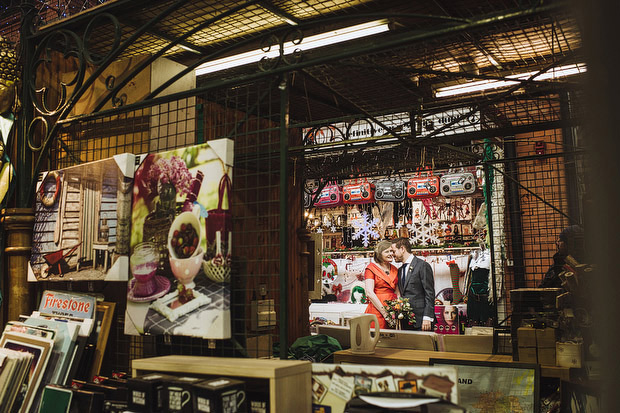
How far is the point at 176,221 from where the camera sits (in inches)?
100

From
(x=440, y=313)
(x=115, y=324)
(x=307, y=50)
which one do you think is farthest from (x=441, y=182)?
(x=115, y=324)

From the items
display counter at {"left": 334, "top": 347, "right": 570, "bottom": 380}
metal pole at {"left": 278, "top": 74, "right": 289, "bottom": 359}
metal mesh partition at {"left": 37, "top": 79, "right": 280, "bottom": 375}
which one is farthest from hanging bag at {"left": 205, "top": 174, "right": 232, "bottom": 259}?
display counter at {"left": 334, "top": 347, "right": 570, "bottom": 380}

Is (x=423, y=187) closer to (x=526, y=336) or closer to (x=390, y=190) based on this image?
(x=390, y=190)

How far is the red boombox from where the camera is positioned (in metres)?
9.27

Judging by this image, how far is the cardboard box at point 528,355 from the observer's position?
382cm

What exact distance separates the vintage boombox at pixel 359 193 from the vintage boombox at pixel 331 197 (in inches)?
4.2

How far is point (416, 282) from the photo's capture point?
9.26 m

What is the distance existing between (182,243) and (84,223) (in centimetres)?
79

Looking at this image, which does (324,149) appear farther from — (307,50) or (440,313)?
(440,313)

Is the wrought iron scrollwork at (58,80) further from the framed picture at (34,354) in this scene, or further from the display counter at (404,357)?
the display counter at (404,357)

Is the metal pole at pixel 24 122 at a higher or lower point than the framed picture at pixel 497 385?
higher

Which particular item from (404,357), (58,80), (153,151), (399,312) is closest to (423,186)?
(399,312)

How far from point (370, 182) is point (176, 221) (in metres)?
7.60

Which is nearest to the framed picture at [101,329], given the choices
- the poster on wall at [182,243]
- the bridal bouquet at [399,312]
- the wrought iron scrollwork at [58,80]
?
the poster on wall at [182,243]
